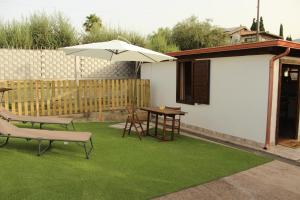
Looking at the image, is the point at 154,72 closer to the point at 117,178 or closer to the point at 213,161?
the point at 213,161

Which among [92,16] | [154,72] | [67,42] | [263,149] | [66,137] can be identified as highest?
[92,16]

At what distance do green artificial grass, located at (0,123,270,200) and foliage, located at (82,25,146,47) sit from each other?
8.51 meters

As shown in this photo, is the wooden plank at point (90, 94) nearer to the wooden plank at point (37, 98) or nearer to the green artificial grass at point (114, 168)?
the wooden plank at point (37, 98)

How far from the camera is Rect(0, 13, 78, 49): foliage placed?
38.3 feet

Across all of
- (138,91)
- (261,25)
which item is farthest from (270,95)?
(261,25)

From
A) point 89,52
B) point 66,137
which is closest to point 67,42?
point 89,52

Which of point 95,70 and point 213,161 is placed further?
point 95,70

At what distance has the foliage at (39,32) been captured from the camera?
11688mm

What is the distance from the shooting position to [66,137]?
5.51m

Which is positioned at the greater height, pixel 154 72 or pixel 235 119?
pixel 154 72

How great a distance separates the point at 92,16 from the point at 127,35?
2261 centimetres

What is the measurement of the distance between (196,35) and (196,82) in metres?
19.3

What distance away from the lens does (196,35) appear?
27.1 meters

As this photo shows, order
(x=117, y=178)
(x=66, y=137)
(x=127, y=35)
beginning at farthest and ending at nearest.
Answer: (x=127, y=35)
(x=66, y=137)
(x=117, y=178)
